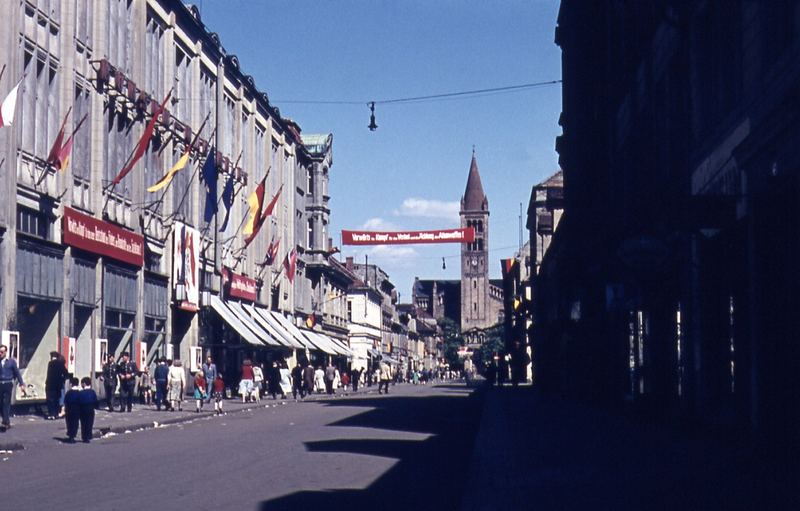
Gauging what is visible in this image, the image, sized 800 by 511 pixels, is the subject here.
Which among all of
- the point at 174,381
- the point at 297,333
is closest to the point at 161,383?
the point at 174,381

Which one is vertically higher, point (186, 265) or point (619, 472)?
point (186, 265)

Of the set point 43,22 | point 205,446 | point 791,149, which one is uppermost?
point 43,22

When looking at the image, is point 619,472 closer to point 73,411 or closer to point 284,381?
point 73,411

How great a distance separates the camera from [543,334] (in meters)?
69.1

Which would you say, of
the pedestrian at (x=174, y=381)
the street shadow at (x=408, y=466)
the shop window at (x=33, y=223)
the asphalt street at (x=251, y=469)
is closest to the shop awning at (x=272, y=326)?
the pedestrian at (x=174, y=381)

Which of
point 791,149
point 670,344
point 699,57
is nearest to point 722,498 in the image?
point 791,149

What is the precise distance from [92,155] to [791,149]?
1114 inches

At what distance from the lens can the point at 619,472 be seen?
49.3 ft

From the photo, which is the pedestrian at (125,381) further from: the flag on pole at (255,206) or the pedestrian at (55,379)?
the flag on pole at (255,206)

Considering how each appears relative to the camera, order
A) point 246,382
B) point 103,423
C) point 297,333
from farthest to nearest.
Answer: point 297,333, point 246,382, point 103,423

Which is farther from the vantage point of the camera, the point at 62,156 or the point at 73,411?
the point at 62,156

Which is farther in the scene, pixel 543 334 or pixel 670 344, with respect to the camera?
pixel 543 334

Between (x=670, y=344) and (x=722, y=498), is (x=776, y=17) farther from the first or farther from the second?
(x=670, y=344)

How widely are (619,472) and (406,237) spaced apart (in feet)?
159
